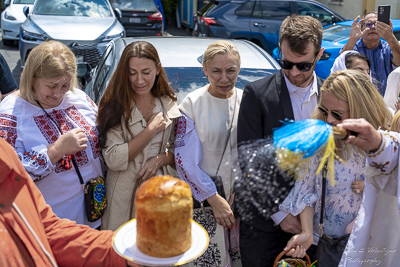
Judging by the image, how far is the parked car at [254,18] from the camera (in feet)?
38.8

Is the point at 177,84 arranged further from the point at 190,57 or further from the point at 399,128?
the point at 399,128

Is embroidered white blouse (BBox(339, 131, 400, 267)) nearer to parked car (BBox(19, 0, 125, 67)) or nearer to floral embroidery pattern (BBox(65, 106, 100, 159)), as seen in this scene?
floral embroidery pattern (BBox(65, 106, 100, 159))

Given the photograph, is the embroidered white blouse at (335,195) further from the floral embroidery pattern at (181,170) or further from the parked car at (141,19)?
the parked car at (141,19)

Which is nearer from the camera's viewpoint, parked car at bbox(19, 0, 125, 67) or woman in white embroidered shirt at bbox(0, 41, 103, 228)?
woman in white embroidered shirt at bbox(0, 41, 103, 228)

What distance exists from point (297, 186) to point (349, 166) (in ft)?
1.07

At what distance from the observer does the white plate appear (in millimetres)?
1668

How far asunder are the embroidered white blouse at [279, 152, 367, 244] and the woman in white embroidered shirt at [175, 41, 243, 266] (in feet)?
1.79

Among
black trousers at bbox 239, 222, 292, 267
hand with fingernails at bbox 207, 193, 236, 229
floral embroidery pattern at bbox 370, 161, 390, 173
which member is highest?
floral embroidery pattern at bbox 370, 161, 390, 173

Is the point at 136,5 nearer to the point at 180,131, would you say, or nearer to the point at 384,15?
the point at 384,15

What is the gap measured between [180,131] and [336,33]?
23.5 ft

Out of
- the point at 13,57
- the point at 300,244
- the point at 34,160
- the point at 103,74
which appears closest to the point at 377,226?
the point at 300,244

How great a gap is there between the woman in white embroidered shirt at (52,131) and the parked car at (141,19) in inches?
496

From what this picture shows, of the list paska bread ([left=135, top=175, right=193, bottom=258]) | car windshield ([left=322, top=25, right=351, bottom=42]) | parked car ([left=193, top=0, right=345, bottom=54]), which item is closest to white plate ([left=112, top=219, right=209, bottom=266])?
paska bread ([left=135, top=175, right=193, bottom=258])

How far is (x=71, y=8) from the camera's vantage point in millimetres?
10344
